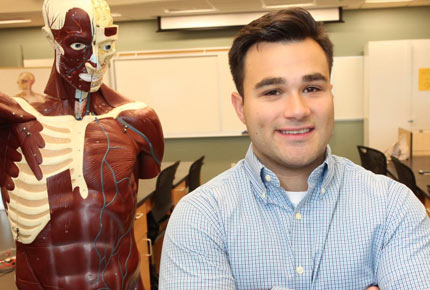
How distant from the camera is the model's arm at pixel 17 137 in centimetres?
137

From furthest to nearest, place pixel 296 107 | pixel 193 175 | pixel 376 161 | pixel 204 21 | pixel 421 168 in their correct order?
pixel 204 21 → pixel 193 175 → pixel 376 161 → pixel 421 168 → pixel 296 107

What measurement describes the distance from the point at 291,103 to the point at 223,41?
4.63 meters

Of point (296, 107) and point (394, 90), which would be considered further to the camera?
point (394, 90)

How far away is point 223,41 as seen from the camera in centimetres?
543

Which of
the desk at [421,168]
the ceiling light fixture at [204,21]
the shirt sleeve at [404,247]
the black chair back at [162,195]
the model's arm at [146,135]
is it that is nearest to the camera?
the shirt sleeve at [404,247]

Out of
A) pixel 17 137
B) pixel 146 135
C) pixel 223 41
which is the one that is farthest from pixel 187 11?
pixel 17 137

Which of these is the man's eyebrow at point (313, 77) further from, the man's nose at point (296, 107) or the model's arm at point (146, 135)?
the model's arm at point (146, 135)

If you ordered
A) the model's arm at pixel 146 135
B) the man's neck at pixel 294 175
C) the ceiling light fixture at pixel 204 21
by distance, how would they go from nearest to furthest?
1. the man's neck at pixel 294 175
2. the model's arm at pixel 146 135
3. the ceiling light fixture at pixel 204 21

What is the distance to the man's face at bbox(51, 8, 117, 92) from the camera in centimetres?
135

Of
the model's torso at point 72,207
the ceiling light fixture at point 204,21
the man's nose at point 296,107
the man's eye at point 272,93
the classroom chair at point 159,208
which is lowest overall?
the classroom chair at point 159,208

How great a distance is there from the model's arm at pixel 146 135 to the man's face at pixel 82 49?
0.58 feet

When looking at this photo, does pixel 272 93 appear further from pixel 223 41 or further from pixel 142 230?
pixel 223 41

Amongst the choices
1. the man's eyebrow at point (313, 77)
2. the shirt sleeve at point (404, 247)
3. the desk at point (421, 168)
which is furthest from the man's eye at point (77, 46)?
the desk at point (421, 168)

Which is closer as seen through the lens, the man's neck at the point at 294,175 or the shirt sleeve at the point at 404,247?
the shirt sleeve at the point at 404,247
